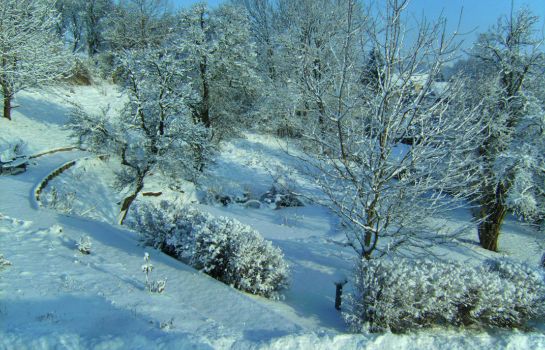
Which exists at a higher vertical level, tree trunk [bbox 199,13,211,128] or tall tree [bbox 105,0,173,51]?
tall tree [bbox 105,0,173,51]

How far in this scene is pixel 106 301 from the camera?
5.27m

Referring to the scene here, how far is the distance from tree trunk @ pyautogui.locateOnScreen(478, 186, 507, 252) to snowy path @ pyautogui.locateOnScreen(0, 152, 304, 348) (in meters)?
10.1

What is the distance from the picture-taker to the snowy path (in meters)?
4.41

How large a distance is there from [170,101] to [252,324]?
8198mm

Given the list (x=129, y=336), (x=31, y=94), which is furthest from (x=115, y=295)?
(x=31, y=94)

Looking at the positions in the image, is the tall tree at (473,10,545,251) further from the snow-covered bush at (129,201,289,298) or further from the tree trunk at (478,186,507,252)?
the snow-covered bush at (129,201,289,298)

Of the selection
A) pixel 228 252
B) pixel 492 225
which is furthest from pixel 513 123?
pixel 228 252

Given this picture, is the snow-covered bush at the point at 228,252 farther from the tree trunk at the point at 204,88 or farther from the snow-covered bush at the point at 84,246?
the tree trunk at the point at 204,88

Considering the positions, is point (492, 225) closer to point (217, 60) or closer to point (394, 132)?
point (394, 132)

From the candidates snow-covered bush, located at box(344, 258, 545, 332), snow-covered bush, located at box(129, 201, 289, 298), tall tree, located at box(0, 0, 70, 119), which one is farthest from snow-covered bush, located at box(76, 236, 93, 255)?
tall tree, located at box(0, 0, 70, 119)

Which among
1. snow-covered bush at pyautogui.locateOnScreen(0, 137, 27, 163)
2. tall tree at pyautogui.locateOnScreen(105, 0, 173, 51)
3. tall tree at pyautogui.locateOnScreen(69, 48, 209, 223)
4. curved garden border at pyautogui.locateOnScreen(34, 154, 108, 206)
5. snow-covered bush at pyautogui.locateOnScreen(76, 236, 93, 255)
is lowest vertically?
Result: snow-covered bush at pyautogui.locateOnScreen(76, 236, 93, 255)

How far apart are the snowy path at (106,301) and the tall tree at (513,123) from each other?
8.93 meters

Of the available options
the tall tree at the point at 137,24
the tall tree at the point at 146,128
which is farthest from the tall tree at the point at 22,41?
the tall tree at the point at 137,24

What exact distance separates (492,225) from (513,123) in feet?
11.5
